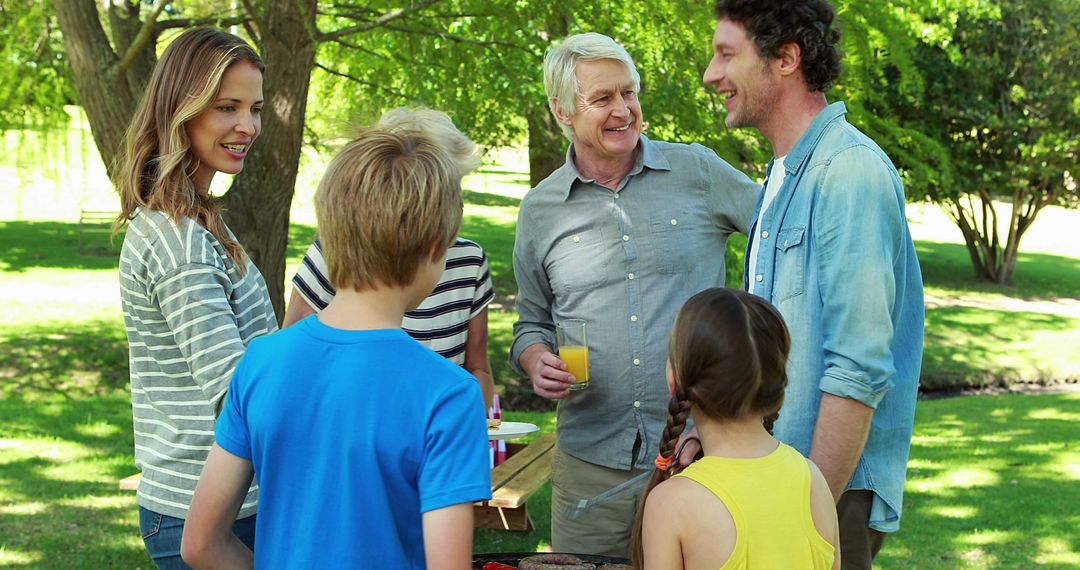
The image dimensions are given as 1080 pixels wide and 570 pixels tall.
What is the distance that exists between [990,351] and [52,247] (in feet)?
52.2

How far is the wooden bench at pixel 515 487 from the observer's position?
5387mm

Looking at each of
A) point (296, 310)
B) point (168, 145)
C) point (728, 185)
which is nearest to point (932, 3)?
point (728, 185)

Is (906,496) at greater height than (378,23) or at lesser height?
lesser

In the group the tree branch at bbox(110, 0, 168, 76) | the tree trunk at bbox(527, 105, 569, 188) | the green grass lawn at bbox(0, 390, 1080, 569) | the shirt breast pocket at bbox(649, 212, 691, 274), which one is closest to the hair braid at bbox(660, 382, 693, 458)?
the shirt breast pocket at bbox(649, 212, 691, 274)

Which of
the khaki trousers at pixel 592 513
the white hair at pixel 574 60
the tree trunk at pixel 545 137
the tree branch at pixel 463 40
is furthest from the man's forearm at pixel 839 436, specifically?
the tree trunk at pixel 545 137

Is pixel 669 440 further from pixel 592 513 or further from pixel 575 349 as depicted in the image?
pixel 592 513

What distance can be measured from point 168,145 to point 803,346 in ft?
4.86

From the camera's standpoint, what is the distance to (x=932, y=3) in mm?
10930

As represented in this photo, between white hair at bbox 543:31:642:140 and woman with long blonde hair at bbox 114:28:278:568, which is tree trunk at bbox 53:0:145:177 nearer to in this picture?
white hair at bbox 543:31:642:140

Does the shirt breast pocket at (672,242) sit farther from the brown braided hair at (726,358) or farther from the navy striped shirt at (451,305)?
the brown braided hair at (726,358)

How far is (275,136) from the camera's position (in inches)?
282

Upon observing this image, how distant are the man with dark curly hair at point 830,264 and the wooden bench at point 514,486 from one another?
116 inches

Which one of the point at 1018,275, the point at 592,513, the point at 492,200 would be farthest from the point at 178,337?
the point at 492,200

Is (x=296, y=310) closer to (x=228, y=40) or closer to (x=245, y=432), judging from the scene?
(x=228, y=40)
